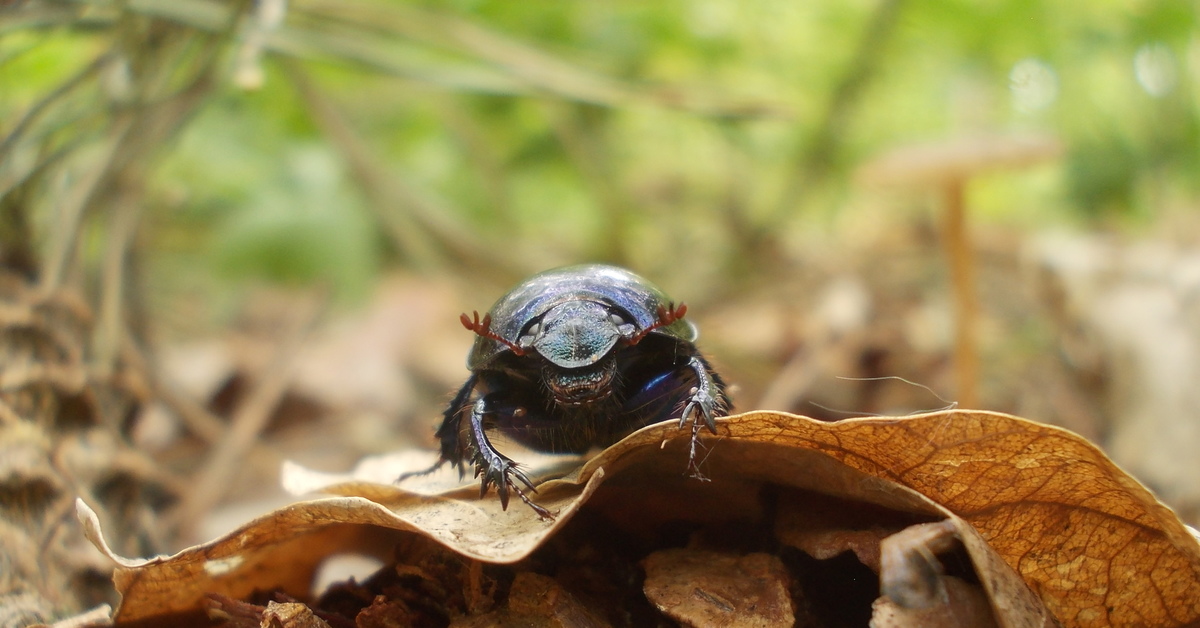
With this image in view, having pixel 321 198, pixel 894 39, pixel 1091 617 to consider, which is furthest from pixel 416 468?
pixel 894 39

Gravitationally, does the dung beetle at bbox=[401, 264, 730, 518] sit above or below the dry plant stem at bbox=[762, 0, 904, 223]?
below

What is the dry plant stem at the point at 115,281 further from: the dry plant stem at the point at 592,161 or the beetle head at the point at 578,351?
the dry plant stem at the point at 592,161

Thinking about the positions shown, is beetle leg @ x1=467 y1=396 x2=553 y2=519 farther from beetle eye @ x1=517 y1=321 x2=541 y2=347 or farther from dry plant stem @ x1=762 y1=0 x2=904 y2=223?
dry plant stem @ x1=762 y1=0 x2=904 y2=223

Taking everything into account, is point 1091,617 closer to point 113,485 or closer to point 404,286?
point 113,485

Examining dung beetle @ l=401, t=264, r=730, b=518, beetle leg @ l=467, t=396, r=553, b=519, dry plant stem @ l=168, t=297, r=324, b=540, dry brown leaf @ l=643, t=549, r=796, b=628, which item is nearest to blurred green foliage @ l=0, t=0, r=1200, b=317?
dry plant stem @ l=168, t=297, r=324, b=540

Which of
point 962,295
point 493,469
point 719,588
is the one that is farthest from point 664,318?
point 962,295
